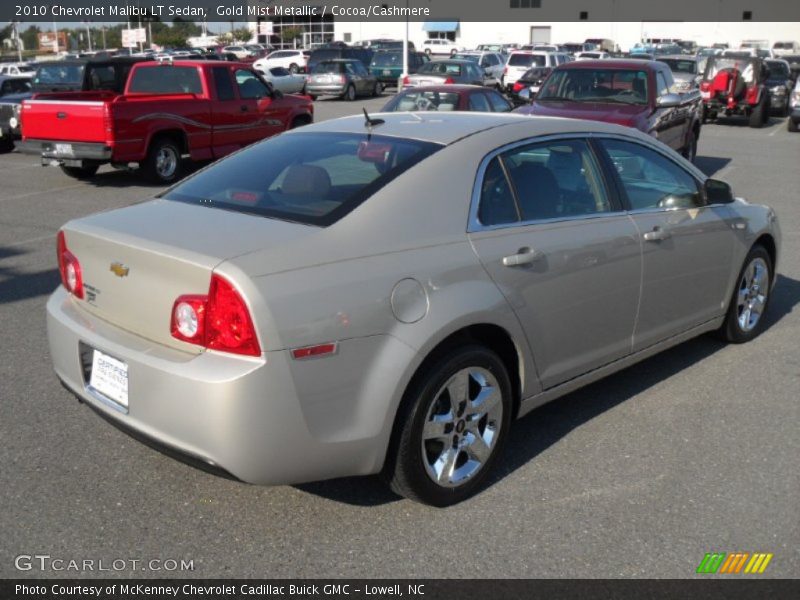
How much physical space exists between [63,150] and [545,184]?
10.2 meters

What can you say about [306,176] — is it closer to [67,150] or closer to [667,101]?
[667,101]

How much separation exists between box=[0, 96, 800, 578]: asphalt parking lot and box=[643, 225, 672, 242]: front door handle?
937mm

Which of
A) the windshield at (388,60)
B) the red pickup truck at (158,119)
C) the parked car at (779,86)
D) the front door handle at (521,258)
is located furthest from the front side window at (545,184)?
the windshield at (388,60)

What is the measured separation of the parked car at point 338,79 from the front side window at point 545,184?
2840cm

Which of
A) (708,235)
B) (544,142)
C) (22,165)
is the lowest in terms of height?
(22,165)

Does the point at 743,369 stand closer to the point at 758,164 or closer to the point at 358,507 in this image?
the point at 358,507

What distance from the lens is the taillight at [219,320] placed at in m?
3.04

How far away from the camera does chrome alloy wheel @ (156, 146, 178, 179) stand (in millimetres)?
13047

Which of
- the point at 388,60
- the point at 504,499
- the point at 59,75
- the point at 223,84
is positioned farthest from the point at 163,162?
the point at 388,60

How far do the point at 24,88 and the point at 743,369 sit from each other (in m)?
16.3

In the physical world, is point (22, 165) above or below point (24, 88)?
below

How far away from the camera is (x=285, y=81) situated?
3228 centimetres

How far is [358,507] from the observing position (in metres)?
3.70
